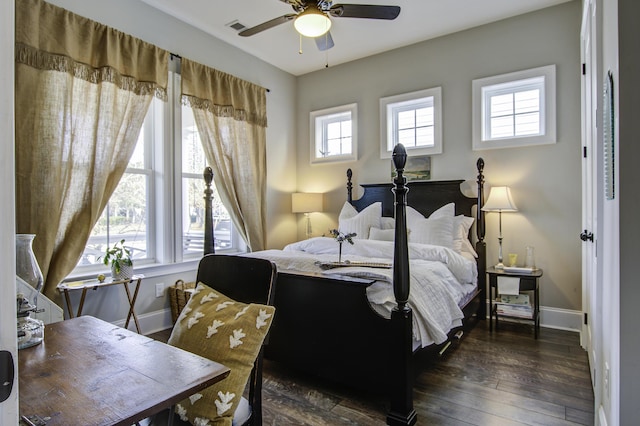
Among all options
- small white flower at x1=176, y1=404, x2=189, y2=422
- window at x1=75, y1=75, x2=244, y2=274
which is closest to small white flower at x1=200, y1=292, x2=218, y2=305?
small white flower at x1=176, y1=404, x2=189, y2=422

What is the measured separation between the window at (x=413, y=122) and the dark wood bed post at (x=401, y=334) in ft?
8.12

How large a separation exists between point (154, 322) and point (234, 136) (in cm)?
216

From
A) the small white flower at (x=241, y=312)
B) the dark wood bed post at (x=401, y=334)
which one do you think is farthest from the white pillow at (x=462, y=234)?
the small white flower at (x=241, y=312)

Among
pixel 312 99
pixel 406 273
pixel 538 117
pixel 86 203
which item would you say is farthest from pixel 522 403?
pixel 312 99

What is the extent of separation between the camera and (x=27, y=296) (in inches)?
52.8

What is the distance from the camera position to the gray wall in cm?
347

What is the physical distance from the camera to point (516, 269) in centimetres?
344

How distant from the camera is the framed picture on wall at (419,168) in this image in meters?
4.25

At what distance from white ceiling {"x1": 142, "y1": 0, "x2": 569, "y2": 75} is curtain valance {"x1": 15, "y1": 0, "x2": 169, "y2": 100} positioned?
62cm

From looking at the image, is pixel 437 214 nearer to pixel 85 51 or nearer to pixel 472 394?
pixel 472 394

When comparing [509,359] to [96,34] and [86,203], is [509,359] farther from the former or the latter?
[96,34]

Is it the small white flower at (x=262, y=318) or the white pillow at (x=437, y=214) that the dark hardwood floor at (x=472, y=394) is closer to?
the small white flower at (x=262, y=318)

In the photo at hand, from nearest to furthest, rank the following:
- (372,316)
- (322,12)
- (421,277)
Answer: (372,316)
(421,277)
(322,12)

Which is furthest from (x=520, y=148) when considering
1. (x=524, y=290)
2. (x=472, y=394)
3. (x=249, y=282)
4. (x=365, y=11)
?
(x=249, y=282)
